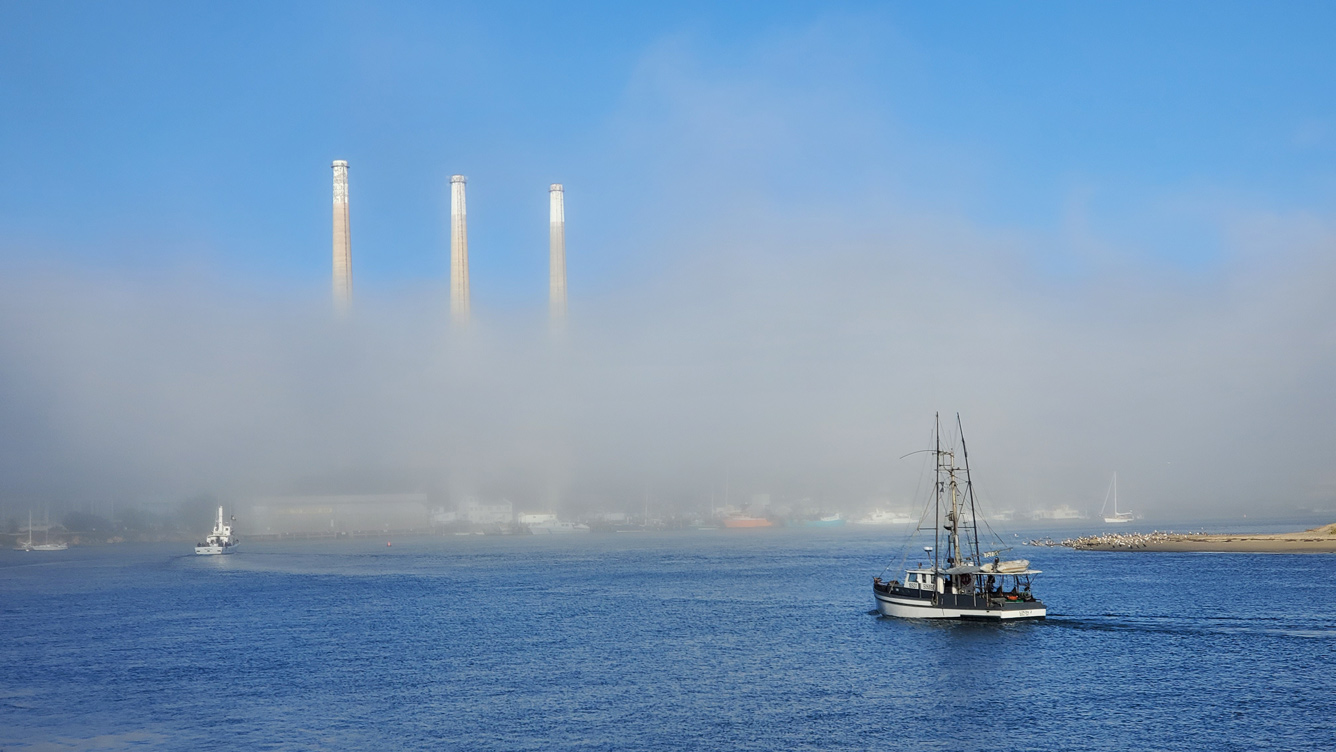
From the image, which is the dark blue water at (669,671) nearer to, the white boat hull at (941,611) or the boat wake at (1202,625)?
the boat wake at (1202,625)

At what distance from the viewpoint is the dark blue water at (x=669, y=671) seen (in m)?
49.1

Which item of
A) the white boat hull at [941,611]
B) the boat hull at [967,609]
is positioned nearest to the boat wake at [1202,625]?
the boat hull at [967,609]

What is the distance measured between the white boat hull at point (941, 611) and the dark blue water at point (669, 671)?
49.7 inches

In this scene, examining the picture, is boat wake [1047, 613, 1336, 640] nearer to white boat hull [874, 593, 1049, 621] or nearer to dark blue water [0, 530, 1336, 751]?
dark blue water [0, 530, 1336, 751]

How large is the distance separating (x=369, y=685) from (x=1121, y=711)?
42.6m

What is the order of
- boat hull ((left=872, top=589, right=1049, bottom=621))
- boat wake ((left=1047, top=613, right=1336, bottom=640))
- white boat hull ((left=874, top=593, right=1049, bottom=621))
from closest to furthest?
boat wake ((left=1047, top=613, right=1336, bottom=640)), white boat hull ((left=874, top=593, right=1049, bottom=621)), boat hull ((left=872, top=589, right=1049, bottom=621))

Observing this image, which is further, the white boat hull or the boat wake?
the white boat hull

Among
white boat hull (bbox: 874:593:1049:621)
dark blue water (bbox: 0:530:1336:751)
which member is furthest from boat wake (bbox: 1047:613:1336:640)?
white boat hull (bbox: 874:593:1049:621)

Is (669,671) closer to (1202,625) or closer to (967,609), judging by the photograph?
(967,609)

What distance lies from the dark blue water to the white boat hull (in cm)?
126

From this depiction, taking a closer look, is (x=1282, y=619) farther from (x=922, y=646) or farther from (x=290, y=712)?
(x=290, y=712)

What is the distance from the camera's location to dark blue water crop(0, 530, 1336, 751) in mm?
49062

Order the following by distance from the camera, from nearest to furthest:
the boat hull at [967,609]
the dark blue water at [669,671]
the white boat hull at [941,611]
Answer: the dark blue water at [669,671] < the white boat hull at [941,611] < the boat hull at [967,609]

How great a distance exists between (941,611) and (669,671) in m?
29.3
